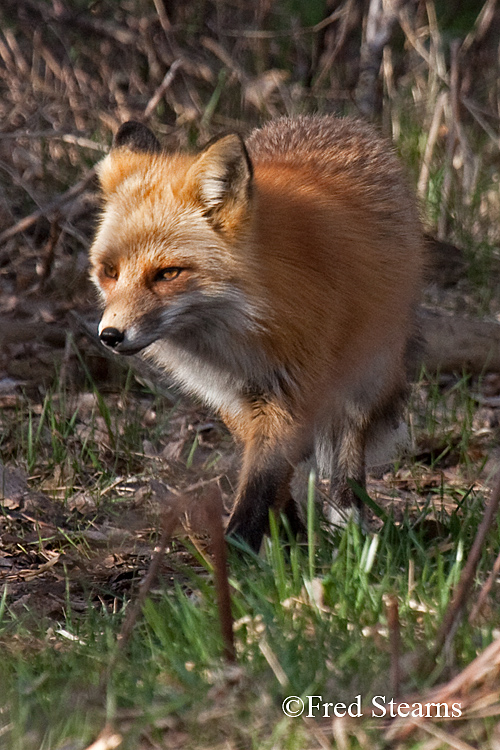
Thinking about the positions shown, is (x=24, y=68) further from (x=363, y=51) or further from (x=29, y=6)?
(x=363, y=51)

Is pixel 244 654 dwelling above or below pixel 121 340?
below

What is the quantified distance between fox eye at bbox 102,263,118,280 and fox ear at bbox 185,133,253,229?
1.36 feet

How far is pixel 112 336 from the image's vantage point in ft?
10.4

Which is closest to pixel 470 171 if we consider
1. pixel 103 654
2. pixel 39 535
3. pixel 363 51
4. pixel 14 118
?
pixel 363 51

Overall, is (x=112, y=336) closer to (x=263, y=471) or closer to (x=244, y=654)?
(x=263, y=471)

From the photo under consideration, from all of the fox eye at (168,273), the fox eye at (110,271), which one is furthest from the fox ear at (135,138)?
the fox eye at (168,273)

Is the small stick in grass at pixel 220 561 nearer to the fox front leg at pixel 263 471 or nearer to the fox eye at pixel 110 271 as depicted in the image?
the fox front leg at pixel 263 471

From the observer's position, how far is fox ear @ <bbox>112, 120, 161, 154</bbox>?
3.97m

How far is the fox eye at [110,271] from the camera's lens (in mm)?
3498

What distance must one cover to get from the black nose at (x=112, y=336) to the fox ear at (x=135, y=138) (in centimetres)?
113

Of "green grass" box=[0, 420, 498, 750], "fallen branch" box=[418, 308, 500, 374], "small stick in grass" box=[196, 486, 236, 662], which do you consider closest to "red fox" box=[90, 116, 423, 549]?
"green grass" box=[0, 420, 498, 750]

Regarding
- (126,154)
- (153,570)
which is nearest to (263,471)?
(126,154)

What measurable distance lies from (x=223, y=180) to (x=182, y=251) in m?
0.32

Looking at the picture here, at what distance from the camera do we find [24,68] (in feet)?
24.7
